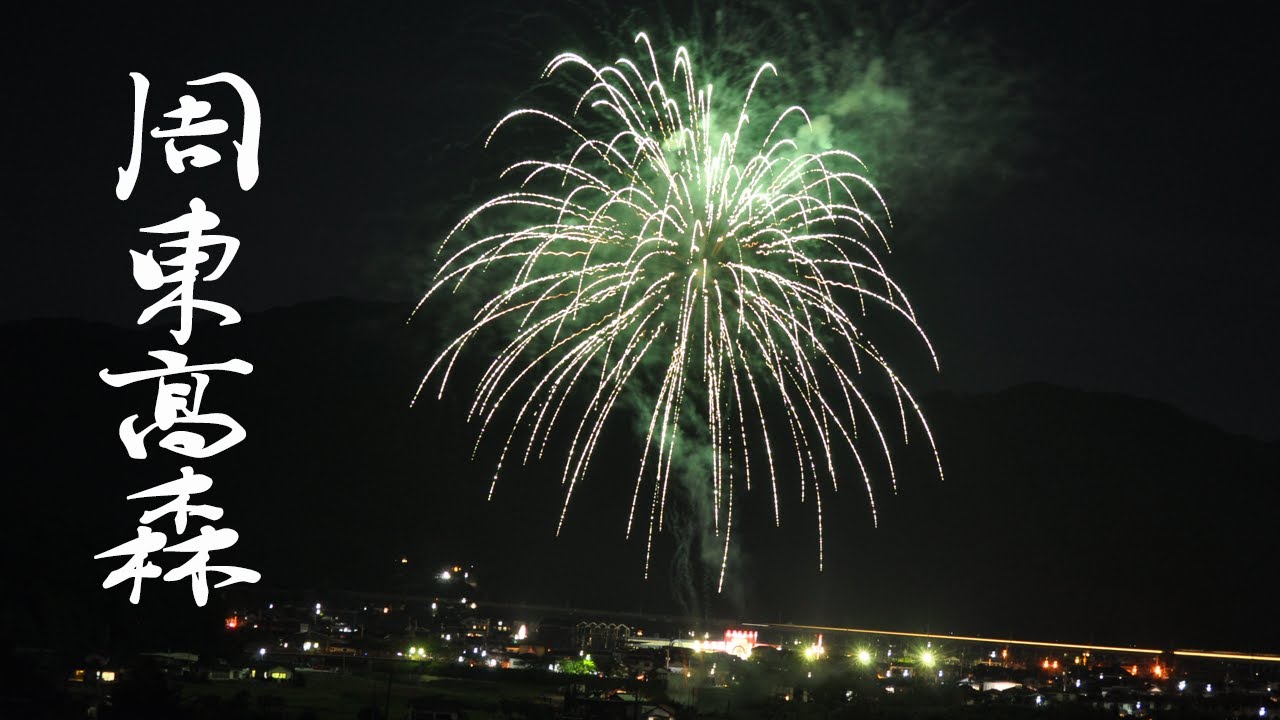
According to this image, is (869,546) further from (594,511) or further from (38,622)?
(38,622)

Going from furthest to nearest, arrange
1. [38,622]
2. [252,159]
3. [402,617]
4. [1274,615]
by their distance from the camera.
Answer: [1274,615] → [402,617] → [38,622] → [252,159]

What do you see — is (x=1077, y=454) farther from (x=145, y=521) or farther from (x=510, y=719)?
(x=145, y=521)

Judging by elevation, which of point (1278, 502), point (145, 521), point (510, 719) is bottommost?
point (510, 719)

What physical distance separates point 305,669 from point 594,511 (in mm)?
67639

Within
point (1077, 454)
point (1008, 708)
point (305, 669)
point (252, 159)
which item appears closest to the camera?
point (252, 159)

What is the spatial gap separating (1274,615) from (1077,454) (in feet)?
125

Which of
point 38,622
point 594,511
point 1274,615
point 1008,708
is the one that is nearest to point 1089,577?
point 1274,615

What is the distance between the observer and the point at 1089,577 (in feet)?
271

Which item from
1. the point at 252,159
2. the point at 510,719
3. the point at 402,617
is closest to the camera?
the point at 252,159

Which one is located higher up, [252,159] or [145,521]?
[252,159]

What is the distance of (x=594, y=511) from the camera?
327 feet

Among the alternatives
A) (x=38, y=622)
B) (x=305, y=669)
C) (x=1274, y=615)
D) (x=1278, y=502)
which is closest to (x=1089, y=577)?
(x=1274, y=615)

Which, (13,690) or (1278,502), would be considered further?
(1278,502)

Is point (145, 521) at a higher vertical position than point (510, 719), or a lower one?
higher
